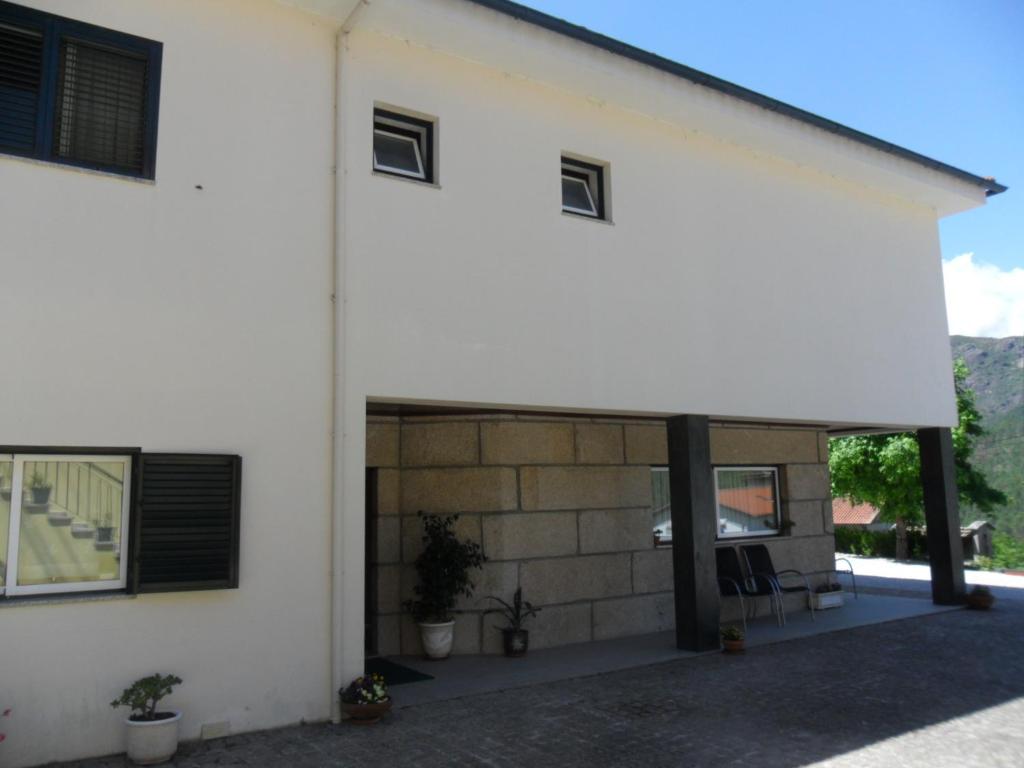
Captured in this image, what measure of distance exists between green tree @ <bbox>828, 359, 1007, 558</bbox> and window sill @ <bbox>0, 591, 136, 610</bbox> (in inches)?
899

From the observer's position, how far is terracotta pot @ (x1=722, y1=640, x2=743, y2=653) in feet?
27.6

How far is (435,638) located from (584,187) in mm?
4892

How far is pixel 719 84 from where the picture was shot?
834 centimetres

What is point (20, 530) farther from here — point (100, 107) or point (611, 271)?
point (611, 271)

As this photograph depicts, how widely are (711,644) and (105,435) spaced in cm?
621

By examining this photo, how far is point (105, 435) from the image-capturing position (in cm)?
539

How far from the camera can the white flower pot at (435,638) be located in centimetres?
822

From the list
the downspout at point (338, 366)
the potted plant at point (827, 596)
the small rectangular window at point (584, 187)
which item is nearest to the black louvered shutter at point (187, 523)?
the downspout at point (338, 366)

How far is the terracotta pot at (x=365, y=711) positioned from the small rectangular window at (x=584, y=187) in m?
5.00

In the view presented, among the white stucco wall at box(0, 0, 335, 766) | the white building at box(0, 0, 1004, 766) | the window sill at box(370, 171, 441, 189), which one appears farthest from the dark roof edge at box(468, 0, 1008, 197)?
the white stucco wall at box(0, 0, 335, 766)

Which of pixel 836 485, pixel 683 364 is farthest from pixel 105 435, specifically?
pixel 836 485

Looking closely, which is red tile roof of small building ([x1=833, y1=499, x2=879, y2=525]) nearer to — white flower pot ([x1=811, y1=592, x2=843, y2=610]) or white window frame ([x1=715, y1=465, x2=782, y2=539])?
white flower pot ([x1=811, y1=592, x2=843, y2=610])

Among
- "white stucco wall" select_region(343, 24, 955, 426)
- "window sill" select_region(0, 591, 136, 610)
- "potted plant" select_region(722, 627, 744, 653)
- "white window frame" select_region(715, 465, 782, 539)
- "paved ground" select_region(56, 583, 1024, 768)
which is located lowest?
"paved ground" select_region(56, 583, 1024, 768)

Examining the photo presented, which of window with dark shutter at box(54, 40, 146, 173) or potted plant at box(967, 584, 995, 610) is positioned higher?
window with dark shutter at box(54, 40, 146, 173)
